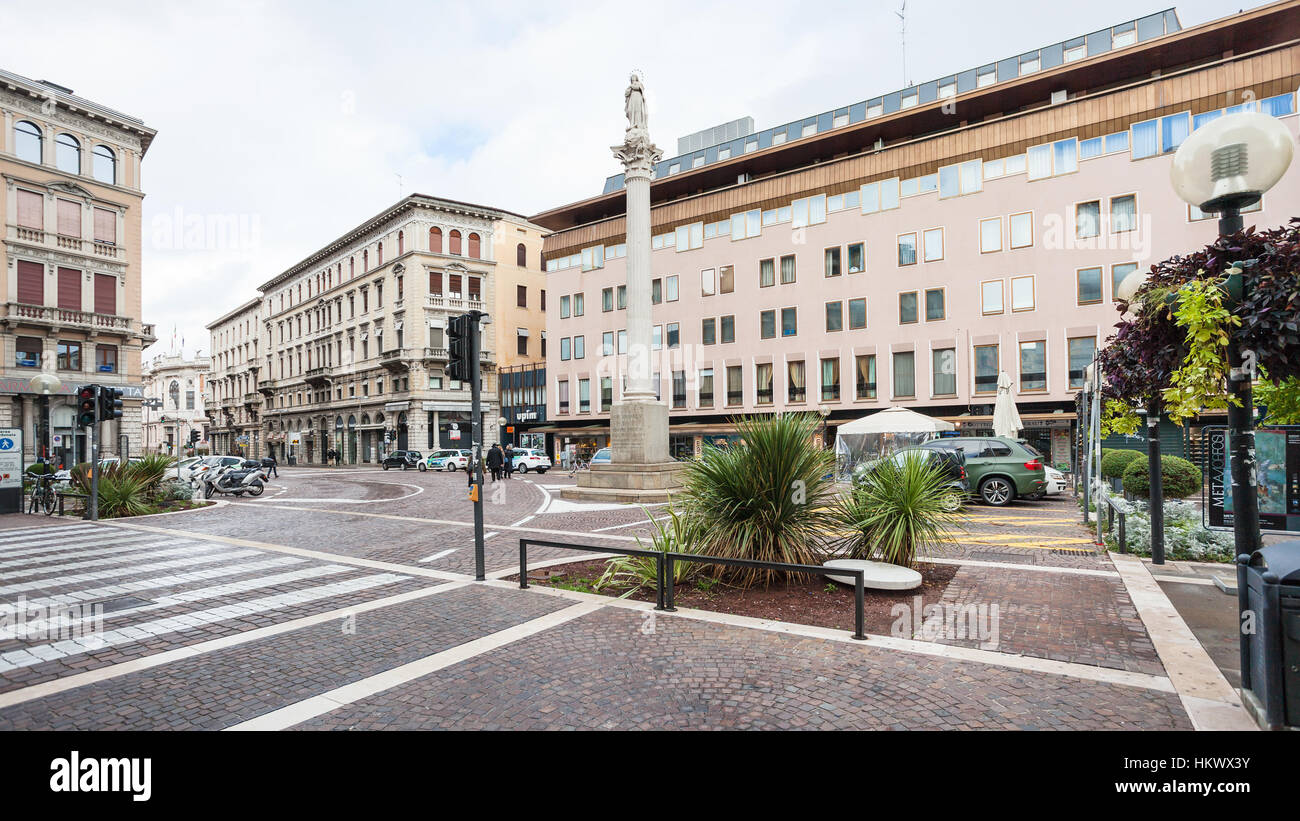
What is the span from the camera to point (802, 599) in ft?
22.2

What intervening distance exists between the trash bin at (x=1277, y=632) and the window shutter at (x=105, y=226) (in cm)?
4863

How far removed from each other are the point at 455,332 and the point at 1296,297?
24.9 ft

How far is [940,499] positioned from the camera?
7523 mm

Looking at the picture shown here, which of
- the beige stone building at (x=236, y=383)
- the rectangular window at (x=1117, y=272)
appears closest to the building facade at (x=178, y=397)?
the beige stone building at (x=236, y=383)

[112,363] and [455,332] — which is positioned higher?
[112,363]

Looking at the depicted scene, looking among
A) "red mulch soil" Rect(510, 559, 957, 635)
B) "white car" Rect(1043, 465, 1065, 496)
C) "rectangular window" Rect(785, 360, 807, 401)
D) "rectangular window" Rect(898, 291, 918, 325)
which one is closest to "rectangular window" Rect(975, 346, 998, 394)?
"rectangular window" Rect(898, 291, 918, 325)

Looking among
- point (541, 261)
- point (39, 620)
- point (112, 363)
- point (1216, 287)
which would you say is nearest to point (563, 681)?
point (1216, 287)

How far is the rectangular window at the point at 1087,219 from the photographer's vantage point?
98.7ft

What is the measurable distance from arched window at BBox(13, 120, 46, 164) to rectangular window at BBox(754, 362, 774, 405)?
39637 mm

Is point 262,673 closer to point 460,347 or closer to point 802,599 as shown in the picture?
point 460,347

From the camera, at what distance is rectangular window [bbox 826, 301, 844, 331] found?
3641cm

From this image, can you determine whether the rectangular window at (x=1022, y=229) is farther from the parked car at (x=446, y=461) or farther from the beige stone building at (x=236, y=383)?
the beige stone building at (x=236, y=383)

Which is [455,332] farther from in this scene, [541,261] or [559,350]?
[541,261]
